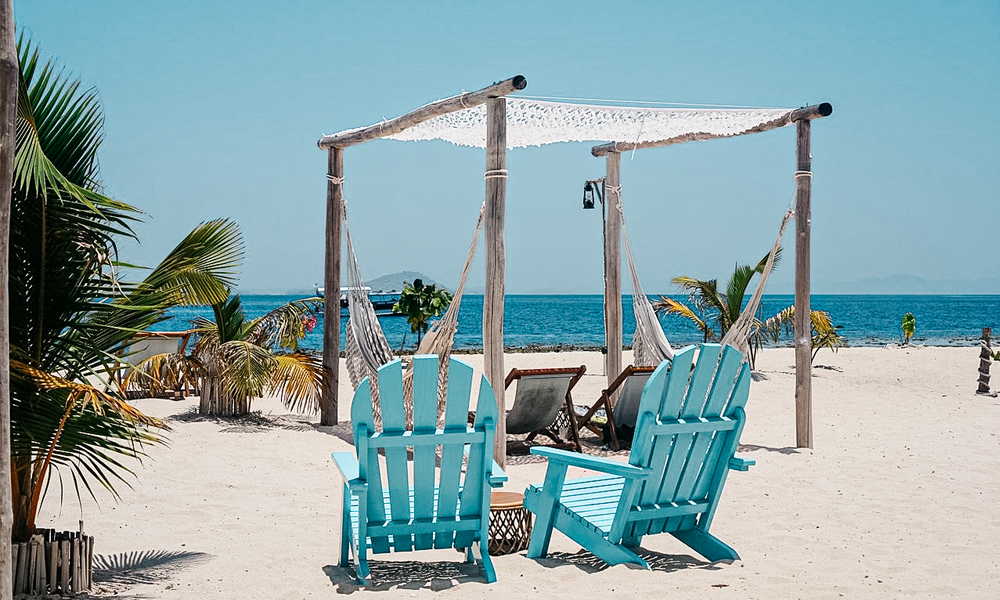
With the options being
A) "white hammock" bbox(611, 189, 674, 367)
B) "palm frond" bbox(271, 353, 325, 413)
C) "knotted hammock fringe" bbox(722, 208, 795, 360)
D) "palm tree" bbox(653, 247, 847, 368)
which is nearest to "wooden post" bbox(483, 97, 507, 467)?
"knotted hammock fringe" bbox(722, 208, 795, 360)

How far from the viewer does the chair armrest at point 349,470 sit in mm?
2803

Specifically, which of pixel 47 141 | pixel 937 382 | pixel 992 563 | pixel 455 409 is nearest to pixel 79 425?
pixel 47 141

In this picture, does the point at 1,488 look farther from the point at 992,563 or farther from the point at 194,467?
the point at 992,563

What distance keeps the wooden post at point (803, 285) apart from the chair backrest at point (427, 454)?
3495 millimetres

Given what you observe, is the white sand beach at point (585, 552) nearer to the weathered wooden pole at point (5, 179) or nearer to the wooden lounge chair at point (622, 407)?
the wooden lounge chair at point (622, 407)

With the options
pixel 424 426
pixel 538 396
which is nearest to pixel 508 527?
pixel 424 426

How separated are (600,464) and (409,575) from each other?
795 millimetres

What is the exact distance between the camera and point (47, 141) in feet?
8.52

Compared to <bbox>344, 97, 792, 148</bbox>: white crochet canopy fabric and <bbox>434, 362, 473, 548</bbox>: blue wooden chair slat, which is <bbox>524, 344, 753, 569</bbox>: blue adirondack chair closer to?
<bbox>434, 362, 473, 548</bbox>: blue wooden chair slat

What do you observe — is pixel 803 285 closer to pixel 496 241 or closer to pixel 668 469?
pixel 496 241

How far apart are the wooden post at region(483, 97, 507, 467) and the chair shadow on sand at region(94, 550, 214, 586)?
187 centimetres

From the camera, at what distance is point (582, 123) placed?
601 cm

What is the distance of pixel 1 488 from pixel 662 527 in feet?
7.33

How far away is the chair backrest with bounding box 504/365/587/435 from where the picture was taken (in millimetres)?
5250
